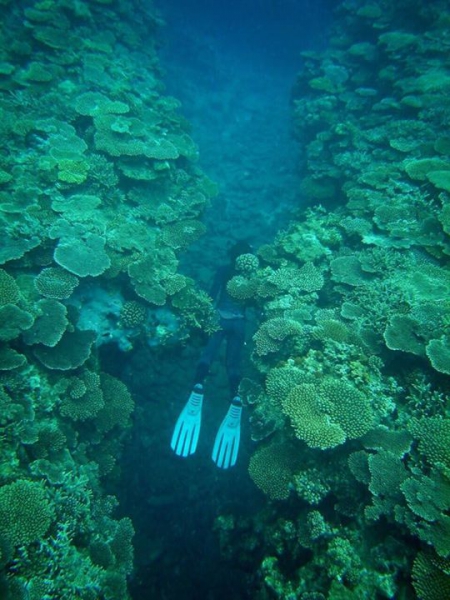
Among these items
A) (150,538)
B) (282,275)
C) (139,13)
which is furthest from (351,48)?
(150,538)

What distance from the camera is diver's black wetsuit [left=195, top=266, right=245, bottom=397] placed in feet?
18.9

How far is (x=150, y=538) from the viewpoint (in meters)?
5.18

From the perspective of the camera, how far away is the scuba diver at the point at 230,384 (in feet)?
17.1

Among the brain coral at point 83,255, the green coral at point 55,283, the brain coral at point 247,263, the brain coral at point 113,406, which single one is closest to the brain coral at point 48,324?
the green coral at point 55,283

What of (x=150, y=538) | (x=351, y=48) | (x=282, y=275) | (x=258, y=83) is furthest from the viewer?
(x=258, y=83)

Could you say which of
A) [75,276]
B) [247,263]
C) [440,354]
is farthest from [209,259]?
[440,354]

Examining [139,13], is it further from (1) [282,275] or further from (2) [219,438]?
(2) [219,438]

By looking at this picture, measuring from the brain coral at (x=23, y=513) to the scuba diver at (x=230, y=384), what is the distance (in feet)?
8.13

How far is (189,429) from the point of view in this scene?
17.4 feet

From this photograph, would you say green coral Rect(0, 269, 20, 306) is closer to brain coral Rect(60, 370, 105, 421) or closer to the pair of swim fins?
brain coral Rect(60, 370, 105, 421)

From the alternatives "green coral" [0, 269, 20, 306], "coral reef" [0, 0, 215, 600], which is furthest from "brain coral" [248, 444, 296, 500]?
"green coral" [0, 269, 20, 306]

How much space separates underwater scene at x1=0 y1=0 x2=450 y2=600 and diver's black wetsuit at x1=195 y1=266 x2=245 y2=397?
4cm

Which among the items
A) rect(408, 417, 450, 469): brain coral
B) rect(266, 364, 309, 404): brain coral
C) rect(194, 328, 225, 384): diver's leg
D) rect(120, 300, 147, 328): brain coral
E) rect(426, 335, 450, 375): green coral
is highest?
rect(426, 335, 450, 375): green coral

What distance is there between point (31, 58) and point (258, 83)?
1740cm
